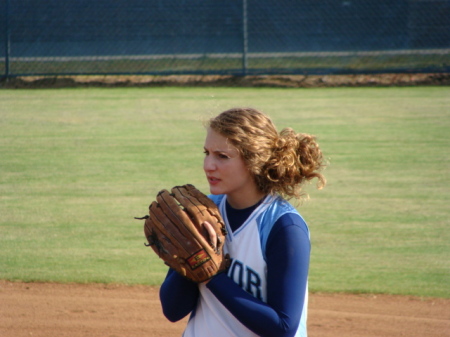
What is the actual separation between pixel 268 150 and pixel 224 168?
0.53 ft

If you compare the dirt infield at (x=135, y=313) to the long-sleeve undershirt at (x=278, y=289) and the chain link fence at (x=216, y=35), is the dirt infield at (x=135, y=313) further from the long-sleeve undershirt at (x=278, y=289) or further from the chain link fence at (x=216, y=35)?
the chain link fence at (x=216, y=35)

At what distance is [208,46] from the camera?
1404cm

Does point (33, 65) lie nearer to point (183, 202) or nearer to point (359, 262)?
point (359, 262)

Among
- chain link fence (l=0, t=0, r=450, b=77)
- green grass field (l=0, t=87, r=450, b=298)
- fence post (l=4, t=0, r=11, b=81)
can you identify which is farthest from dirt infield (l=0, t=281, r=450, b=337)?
fence post (l=4, t=0, r=11, b=81)

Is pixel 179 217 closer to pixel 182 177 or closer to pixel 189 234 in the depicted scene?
pixel 189 234

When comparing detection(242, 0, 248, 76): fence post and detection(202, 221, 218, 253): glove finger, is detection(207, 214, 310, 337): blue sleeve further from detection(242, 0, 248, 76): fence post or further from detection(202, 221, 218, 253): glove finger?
detection(242, 0, 248, 76): fence post

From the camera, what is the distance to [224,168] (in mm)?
2123

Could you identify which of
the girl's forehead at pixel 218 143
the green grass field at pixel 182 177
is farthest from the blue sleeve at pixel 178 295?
the green grass field at pixel 182 177

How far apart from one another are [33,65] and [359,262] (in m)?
10.6

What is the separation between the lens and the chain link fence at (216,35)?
14.0 m

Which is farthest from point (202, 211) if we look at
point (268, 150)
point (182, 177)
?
point (182, 177)

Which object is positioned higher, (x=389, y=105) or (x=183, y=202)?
(x=183, y=202)

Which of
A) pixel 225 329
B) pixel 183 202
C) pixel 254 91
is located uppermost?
pixel 183 202

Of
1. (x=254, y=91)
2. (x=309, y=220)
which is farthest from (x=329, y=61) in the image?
(x=309, y=220)
